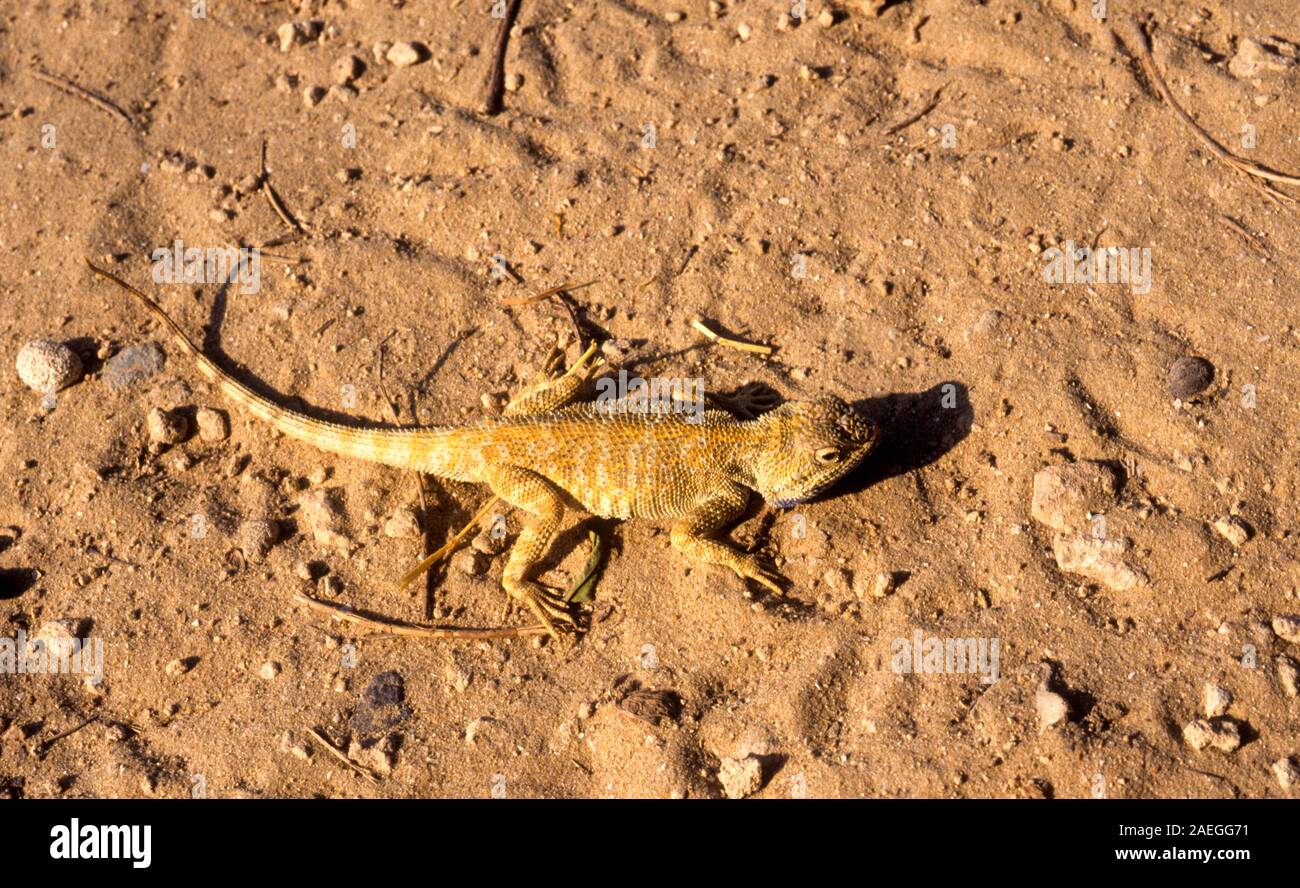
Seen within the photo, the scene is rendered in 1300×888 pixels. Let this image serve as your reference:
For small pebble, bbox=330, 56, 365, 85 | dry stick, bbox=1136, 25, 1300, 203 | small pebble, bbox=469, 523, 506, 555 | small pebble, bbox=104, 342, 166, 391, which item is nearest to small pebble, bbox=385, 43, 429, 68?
small pebble, bbox=330, 56, 365, 85

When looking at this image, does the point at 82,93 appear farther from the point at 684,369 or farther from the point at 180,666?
the point at 684,369

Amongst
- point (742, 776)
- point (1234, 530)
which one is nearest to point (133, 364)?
point (742, 776)

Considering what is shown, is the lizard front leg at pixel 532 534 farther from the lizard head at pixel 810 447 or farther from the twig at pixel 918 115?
the twig at pixel 918 115

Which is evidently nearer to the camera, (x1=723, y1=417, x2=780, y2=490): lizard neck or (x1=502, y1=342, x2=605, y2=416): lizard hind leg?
(x1=723, y1=417, x2=780, y2=490): lizard neck

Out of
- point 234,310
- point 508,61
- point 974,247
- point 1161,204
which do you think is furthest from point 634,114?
point 1161,204

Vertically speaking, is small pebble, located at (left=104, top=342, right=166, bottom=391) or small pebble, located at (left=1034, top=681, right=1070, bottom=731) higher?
small pebble, located at (left=104, top=342, right=166, bottom=391)

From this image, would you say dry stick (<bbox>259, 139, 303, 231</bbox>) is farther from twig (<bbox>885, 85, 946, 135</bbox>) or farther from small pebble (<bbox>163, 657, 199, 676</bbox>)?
twig (<bbox>885, 85, 946, 135</bbox>)
